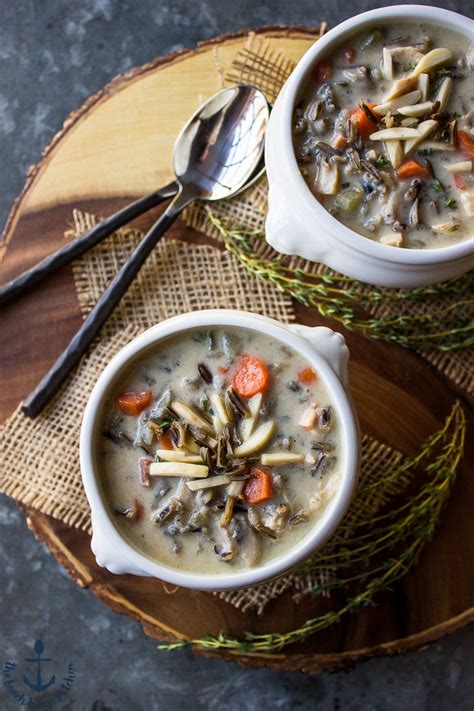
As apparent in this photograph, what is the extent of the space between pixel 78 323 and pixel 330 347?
30.4 inches

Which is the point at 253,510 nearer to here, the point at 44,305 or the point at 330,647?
the point at 330,647

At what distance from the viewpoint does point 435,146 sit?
1827 millimetres

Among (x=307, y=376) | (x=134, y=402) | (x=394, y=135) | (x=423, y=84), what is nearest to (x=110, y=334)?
(x=134, y=402)

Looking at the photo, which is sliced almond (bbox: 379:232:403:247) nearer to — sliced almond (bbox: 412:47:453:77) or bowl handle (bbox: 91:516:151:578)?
sliced almond (bbox: 412:47:453:77)

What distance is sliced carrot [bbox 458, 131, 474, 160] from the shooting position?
6.00 ft

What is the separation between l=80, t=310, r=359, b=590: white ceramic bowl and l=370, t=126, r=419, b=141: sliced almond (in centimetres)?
47

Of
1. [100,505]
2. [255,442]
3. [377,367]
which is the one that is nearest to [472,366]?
[377,367]

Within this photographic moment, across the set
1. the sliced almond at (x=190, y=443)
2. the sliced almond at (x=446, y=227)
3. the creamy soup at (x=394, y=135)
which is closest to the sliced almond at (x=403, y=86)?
the creamy soup at (x=394, y=135)

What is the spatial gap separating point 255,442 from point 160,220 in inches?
28.6

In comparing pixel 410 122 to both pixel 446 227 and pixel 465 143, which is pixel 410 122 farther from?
pixel 446 227

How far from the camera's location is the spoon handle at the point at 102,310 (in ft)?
7.14

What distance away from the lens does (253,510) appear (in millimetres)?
1771

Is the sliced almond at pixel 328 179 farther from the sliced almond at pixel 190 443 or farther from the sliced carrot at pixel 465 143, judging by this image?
the sliced almond at pixel 190 443

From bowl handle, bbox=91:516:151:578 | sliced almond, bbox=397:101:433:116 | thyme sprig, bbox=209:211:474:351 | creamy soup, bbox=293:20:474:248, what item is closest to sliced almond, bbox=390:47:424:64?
creamy soup, bbox=293:20:474:248
